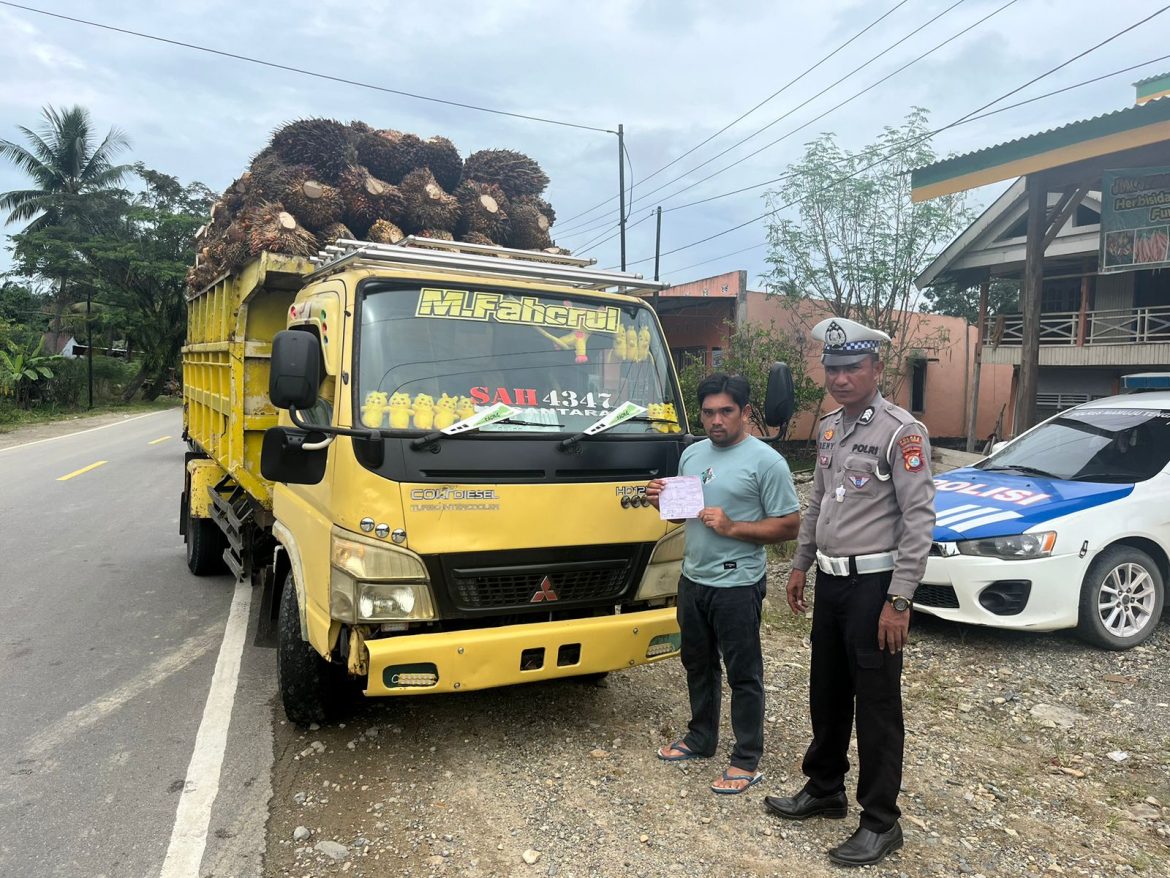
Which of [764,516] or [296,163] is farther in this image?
[296,163]

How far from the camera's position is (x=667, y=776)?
3678 millimetres

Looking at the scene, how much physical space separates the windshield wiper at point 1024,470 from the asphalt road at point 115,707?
5496 mm

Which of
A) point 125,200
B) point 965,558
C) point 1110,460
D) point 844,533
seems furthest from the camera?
point 125,200

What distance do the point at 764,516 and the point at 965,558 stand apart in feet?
8.10

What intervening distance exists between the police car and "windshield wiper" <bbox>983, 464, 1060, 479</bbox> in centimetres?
7

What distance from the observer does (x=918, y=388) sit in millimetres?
22828

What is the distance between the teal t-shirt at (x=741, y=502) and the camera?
3.48 metres

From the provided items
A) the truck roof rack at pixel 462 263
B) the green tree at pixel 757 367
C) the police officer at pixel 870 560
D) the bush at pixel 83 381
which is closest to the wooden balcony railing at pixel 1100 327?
the green tree at pixel 757 367

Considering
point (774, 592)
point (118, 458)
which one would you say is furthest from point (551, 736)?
point (118, 458)

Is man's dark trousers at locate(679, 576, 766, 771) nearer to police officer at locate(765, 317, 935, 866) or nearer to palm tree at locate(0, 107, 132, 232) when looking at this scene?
police officer at locate(765, 317, 935, 866)

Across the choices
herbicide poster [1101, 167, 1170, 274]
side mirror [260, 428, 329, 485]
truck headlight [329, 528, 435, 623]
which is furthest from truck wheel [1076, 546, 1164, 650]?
herbicide poster [1101, 167, 1170, 274]

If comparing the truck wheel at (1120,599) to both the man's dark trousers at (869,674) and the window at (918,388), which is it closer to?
the man's dark trousers at (869,674)

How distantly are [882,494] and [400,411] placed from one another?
203cm

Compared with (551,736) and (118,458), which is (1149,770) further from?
(118,458)
